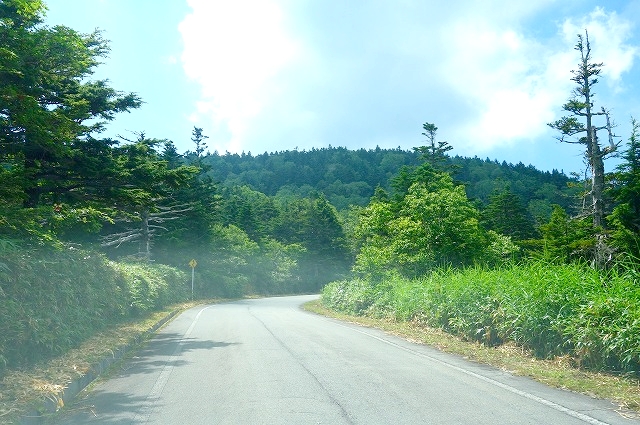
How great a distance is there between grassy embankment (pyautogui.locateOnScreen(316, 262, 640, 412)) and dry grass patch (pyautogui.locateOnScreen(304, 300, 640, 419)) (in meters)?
0.01

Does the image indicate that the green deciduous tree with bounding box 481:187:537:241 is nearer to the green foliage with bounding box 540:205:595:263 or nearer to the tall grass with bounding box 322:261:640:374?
the green foliage with bounding box 540:205:595:263

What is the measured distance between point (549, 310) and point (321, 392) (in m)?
5.65

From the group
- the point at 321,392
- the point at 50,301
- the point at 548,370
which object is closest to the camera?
the point at 321,392

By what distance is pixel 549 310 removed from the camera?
10.5 metres

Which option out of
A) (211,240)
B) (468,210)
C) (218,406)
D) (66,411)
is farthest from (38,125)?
(211,240)

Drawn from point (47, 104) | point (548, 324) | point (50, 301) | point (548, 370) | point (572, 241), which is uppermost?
point (47, 104)

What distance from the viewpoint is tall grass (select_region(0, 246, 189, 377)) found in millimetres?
8070

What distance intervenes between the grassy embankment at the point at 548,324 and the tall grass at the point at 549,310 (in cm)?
2

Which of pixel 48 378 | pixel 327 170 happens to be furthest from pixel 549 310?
pixel 327 170

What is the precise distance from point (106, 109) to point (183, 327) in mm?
7835

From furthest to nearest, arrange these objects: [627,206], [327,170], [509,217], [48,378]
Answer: [327,170] → [509,217] → [627,206] → [48,378]

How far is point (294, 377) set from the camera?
27.7ft

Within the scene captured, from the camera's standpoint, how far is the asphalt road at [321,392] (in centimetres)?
616

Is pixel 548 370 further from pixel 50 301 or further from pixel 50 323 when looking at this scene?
pixel 50 301
